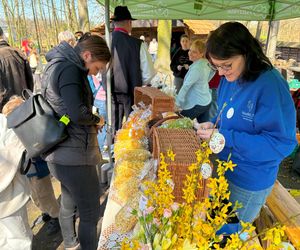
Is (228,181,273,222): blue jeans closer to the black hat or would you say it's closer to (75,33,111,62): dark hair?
(75,33,111,62): dark hair

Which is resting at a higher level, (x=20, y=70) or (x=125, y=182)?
(x=20, y=70)

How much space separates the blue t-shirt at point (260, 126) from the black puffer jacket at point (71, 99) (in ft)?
2.63

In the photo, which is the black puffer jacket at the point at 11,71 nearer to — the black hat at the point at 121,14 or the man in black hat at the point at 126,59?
the man in black hat at the point at 126,59

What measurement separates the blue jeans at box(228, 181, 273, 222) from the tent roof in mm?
3322

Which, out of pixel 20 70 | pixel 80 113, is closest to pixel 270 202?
pixel 80 113

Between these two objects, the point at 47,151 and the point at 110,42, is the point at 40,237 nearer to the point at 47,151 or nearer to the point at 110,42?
the point at 47,151

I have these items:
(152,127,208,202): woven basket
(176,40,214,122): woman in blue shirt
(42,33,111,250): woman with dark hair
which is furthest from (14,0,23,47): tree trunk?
(152,127,208,202): woven basket

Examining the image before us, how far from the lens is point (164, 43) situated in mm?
8711

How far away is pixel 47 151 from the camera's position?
1.66 meters

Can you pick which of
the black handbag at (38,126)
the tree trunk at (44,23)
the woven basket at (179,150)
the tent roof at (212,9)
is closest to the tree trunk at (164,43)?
the tent roof at (212,9)

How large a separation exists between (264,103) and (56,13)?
12971 millimetres

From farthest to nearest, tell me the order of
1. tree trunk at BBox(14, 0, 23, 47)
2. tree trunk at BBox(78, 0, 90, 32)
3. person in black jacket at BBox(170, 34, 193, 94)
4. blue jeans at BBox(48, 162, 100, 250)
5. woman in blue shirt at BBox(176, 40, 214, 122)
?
tree trunk at BBox(14, 0, 23, 47), tree trunk at BBox(78, 0, 90, 32), person in black jacket at BBox(170, 34, 193, 94), woman in blue shirt at BBox(176, 40, 214, 122), blue jeans at BBox(48, 162, 100, 250)

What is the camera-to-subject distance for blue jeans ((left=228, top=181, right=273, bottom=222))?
1.33 meters

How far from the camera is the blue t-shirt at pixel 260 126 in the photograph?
1117mm
